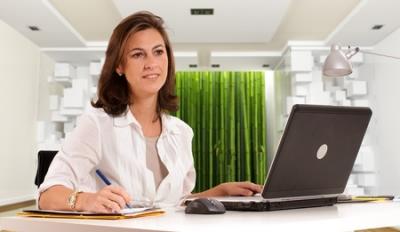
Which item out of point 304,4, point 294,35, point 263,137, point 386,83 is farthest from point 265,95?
point 304,4

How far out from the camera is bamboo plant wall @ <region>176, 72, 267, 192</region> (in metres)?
8.41

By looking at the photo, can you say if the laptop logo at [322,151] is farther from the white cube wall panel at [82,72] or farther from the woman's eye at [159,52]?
the white cube wall panel at [82,72]

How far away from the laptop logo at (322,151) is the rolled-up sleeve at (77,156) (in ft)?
2.14

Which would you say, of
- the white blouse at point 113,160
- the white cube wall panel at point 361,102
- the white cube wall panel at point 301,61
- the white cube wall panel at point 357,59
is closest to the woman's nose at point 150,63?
the white blouse at point 113,160

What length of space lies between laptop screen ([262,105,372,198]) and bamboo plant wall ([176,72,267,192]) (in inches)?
288

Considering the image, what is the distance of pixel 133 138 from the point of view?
1316 millimetres

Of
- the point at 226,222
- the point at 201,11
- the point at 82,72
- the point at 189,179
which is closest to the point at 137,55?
the point at 189,179

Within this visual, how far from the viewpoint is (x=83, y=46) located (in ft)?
22.7

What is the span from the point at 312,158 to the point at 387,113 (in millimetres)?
6003

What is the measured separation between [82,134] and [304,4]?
4727 millimetres

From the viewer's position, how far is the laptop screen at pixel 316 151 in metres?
0.92

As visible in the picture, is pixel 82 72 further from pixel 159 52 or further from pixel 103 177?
pixel 103 177

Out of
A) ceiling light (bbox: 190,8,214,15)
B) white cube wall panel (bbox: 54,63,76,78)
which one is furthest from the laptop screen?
white cube wall panel (bbox: 54,63,76,78)

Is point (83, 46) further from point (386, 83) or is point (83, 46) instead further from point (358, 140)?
point (358, 140)
